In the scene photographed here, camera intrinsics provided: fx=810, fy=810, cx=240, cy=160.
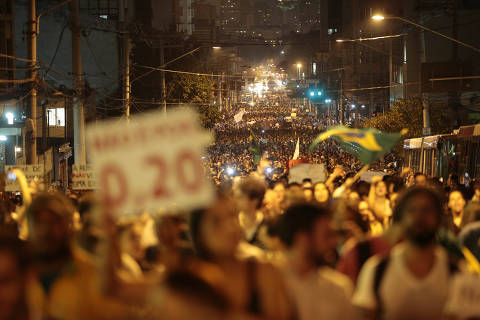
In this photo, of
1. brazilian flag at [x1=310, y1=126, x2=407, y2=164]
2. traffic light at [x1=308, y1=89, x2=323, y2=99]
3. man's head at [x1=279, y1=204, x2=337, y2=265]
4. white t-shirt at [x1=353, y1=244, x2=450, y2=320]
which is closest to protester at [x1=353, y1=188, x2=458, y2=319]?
white t-shirt at [x1=353, y1=244, x2=450, y2=320]

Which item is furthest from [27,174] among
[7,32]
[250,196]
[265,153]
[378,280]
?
[265,153]

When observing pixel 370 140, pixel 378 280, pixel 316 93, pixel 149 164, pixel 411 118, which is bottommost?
pixel 378 280

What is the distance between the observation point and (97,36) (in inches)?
1903

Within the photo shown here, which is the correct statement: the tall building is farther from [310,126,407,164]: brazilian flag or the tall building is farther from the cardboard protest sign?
[310,126,407,164]: brazilian flag

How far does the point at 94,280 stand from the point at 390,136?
686cm

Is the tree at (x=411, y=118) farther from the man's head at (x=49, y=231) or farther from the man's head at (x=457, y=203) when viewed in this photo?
the man's head at (x=49, y=231)

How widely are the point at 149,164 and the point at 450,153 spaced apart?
23302mm

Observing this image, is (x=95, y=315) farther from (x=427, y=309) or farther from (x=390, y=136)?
(x=390, y=136)

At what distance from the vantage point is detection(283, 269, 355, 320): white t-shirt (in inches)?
173

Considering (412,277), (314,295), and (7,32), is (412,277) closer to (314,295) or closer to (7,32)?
(314,295)

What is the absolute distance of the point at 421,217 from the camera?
4.78 metres

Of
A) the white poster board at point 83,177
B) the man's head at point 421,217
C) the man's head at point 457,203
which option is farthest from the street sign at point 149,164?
the white poster board at point 83,177

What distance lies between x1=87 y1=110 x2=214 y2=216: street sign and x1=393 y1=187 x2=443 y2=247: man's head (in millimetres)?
1340

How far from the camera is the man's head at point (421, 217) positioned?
15.5 ft
